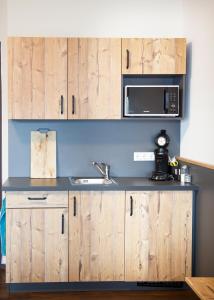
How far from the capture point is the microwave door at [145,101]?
11.7ft

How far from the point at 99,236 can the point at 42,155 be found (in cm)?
97

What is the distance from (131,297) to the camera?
335 centimetres

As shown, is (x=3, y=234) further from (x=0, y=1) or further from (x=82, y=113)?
(x=0, y=1)

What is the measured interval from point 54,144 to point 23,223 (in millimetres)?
865

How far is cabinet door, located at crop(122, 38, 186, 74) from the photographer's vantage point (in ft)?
11.6

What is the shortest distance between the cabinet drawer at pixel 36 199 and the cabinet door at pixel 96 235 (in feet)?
0.27

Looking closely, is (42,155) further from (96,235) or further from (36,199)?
(96,235)

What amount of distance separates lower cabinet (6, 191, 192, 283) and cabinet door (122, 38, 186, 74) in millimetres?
1063

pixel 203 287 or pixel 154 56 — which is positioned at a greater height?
pixel 154 56

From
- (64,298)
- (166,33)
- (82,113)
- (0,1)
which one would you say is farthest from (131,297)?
(0,1)

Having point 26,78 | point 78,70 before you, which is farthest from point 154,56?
point 26,78

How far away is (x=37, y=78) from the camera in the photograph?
3500mm

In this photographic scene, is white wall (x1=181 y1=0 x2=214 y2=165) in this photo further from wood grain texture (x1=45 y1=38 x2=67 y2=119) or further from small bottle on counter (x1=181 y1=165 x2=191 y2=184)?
wood grain texture (x1=45 y1=38 x2=67 y2=119)

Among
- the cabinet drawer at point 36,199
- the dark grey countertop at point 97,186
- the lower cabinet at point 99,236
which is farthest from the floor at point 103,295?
the dark grey countertop at point 97,186
